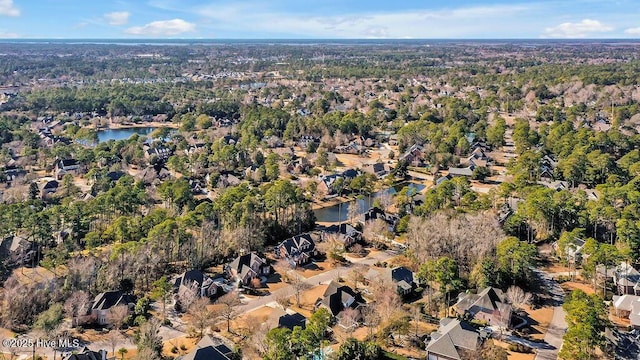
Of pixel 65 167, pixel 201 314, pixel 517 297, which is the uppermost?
pixel 65 167

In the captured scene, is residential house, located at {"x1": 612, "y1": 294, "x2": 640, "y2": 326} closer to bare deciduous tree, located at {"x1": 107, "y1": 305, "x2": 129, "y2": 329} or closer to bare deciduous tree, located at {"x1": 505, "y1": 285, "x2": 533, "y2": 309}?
bare deciduous tree, located at {"x1": 505, "y1": 285, "x2": 533, "y2": 309}

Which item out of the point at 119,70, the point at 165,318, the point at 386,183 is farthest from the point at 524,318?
the point at 119,70

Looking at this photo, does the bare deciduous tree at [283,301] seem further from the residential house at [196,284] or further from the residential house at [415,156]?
the residential house at [415,156]

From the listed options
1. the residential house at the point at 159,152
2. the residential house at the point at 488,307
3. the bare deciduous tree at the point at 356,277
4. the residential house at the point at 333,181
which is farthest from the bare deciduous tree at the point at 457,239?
the residential house at the point at 159,152

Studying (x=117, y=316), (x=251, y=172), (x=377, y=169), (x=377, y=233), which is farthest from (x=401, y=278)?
(x=377, y=169)

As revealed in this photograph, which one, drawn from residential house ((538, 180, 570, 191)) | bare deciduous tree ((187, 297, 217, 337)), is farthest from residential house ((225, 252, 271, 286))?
residential house ((538, 180, 570, 191))

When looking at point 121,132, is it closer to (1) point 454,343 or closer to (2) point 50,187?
(2) point 50,187
